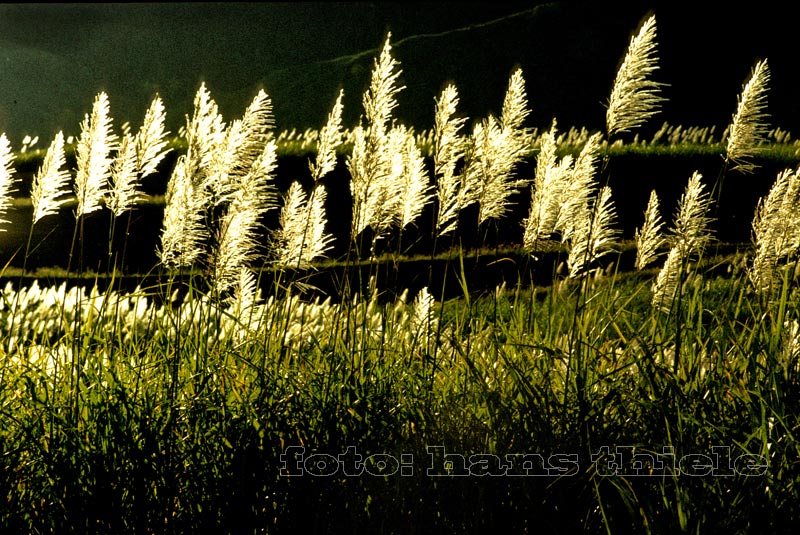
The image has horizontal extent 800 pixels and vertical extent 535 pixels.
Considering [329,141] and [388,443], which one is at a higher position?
[329,141]

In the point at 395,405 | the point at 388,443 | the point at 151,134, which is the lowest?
the point at 388,443

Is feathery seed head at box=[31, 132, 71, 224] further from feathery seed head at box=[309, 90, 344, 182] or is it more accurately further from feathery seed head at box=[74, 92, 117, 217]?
feathery seed head at box=[309, 90, 344, 182]

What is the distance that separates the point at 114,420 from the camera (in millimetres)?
2971

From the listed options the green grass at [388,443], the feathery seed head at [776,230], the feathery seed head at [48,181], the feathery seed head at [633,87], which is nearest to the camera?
the green grass at [388,443]

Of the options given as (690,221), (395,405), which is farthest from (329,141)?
(690,221)

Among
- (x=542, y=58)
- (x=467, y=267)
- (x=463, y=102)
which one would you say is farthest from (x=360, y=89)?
(x=467, y=267)

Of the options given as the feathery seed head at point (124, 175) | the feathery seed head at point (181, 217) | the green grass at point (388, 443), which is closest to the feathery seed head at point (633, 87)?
the green grass at point (388, 443)

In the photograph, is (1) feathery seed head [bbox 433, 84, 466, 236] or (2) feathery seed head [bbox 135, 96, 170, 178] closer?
(2) feathery seed head [bbox 135, 96, 170, 178]

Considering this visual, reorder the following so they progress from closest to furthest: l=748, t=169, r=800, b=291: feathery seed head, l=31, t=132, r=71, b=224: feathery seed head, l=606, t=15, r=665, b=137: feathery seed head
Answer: l=606, t=15, r=665, b=137: feathery seed head → l=31, t=132, r=71, b=224: feathery seed head → l=748, t=169, r=800, b=291: feathery seed head

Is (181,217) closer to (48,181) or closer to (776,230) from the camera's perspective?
(48,181)

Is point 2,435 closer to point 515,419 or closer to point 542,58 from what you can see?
point 515,419

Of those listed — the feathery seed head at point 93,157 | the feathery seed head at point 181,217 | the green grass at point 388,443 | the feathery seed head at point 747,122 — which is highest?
the feathery seed head at point 747,122

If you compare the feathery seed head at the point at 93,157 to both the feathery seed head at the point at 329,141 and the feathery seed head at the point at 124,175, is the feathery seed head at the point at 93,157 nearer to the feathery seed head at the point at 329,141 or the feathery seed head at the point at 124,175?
the feathery seed head at the point at 124,175

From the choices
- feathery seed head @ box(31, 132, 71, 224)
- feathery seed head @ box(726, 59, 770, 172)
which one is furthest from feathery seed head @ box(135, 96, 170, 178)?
feathery seed head @ box(726, 59, 770, 172)
